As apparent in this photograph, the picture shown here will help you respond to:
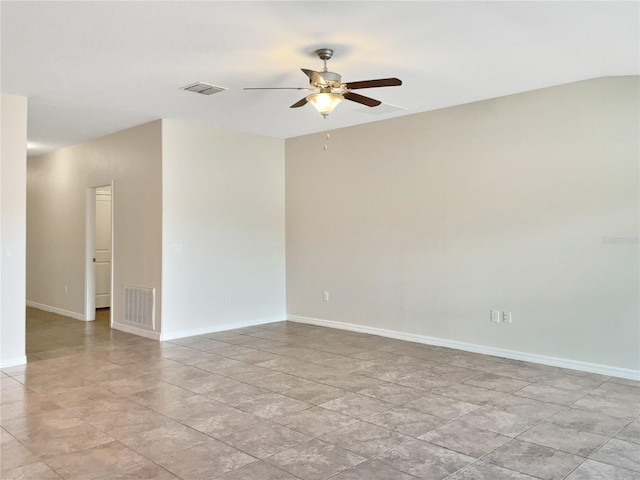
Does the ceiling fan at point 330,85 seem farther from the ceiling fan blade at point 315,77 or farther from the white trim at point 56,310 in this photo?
the white trim at point 56,310

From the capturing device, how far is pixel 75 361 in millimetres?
4961

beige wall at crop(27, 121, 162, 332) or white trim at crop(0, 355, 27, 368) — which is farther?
beige wall at crop(27, 121, 162, 332)

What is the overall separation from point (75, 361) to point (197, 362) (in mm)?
1256

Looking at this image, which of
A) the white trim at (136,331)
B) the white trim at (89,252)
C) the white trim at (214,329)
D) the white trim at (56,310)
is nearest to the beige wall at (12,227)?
the white trim at (136,331)

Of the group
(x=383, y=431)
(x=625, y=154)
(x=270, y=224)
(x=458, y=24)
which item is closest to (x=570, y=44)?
(x=458, y=24)

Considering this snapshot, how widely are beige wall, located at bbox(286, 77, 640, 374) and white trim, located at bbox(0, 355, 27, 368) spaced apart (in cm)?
351

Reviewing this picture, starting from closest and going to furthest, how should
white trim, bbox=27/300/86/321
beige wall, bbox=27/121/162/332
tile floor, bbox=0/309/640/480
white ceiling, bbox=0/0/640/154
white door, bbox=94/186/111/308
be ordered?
1. tile floor, bbox=0/309/640/480
2. white ceiling, bbox=0/0/640/154
3. beige wall, bbox=27/121/162/332
4. white trim, bbox=27/300/86/321
5. white door, bbox=94/186/111/308

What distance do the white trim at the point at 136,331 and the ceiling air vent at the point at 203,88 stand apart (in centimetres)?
295

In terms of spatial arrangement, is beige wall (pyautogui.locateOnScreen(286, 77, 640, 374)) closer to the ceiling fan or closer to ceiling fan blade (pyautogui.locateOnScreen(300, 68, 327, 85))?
the ceiling fan

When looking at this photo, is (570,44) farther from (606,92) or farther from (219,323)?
(219,323)

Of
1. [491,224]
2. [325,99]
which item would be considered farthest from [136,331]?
[491,224]

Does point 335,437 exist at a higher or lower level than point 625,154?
lower

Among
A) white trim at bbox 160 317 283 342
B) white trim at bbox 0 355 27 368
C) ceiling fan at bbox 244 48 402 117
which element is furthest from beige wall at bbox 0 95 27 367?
ceiling fan at bbox 244 48 402 117

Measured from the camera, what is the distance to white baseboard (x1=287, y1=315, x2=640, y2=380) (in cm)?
436
